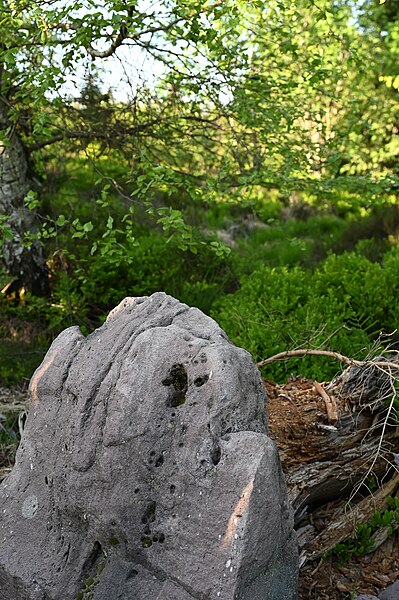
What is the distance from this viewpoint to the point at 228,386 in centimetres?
265

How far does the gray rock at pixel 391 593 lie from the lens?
3.17 metres

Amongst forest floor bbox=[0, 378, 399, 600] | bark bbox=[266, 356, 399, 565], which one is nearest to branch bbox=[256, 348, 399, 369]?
bark bbox=[266, 356, 399, 565]

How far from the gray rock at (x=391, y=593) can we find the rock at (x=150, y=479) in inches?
27.6

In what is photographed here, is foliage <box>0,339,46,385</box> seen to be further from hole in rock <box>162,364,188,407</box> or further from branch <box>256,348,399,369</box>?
hole in rock <box>162,364,188,407</box>

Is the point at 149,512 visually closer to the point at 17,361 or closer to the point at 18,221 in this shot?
the point at 17,361

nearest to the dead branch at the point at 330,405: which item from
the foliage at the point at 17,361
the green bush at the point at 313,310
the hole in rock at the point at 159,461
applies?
the green bush at the point at 313,310

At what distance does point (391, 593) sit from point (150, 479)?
4.27 feet

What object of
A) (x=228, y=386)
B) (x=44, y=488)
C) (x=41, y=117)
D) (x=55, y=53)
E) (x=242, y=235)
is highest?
(x=55, y=53)

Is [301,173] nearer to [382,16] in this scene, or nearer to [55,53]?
[55,53]

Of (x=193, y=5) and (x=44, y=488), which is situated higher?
(x=193, y=5)

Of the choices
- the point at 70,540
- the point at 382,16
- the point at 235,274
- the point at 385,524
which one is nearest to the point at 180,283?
the point at 235,274

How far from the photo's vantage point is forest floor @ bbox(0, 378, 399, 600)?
10.9 ft

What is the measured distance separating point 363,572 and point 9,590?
1.64 meters

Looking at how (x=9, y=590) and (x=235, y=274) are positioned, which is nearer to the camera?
(x=9, y=590)
